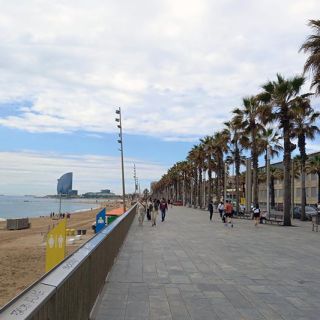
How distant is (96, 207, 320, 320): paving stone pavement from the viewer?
7098 mm

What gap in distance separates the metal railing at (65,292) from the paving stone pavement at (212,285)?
25.4 inches

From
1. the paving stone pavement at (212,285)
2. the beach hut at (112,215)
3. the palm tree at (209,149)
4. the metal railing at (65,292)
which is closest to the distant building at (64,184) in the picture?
the beach hut at (112,215)

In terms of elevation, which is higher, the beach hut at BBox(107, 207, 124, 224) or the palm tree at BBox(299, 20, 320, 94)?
the palm tree at BBox(299, 20, 320, 94)

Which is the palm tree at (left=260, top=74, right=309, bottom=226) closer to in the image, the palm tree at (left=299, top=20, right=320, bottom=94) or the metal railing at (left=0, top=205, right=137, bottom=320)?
the palm tree at (left=299, top=20, right=320, bottom=94)

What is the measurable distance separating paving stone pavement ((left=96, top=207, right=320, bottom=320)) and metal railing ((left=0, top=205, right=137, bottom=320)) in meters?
0.64

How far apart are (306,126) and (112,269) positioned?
28.9 m

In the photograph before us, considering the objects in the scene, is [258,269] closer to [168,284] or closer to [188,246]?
[168,284]

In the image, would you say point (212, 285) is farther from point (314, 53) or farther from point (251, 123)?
point (251, 123)

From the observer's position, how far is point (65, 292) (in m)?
4.44

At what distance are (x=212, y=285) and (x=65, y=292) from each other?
5.25 metres

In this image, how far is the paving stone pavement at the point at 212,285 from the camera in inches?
279

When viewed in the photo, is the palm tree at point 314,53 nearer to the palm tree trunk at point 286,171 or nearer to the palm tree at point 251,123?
the palm tree trunk at point 286,171

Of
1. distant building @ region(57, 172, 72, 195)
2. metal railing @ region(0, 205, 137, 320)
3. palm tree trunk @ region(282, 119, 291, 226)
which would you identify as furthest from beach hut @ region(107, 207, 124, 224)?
metal railing @ region(0, 205, 137, 320)

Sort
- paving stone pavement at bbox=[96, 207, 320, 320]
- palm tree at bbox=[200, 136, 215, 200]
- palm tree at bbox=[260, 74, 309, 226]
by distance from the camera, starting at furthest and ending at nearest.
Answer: palm tree at bbox=[200, 136, 215, 200] < palm tree at bbox=[260, 74, 309, 226] < paving stone pavement at bbox=[96, 207, 320, 320]
